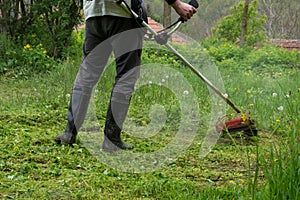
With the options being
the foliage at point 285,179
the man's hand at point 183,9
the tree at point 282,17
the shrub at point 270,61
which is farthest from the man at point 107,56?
the tree at point 282,17

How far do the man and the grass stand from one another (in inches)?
7.4

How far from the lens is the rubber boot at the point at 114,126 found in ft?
12.2

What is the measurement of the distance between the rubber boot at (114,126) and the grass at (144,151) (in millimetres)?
145

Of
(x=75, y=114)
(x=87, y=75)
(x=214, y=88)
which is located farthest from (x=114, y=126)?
(x=214, y=88)

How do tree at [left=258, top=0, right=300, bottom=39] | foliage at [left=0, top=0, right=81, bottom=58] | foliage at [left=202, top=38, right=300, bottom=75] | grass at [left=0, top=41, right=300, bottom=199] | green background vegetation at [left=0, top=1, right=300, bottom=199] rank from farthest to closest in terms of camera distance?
tree at [left=258, top=0, right=300, bottom=39], foliage at [left=202, top=38, right=300, bottom=75], foliage at [left=0, top=0, right=81, bottom=58], green background vegetation at [left=0, top=1, right=300, bottom=199], grass at [left=0, top=41, right=300, bottom=199]

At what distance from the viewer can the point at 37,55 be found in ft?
24.3

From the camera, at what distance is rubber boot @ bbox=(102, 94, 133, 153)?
146 inches

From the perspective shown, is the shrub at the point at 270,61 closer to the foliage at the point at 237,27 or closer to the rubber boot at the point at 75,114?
the foliage at the point at 237,27

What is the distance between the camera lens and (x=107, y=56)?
3779 millimetres

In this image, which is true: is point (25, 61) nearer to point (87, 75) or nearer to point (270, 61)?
point (87, 75)

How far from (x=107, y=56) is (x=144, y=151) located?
71cm

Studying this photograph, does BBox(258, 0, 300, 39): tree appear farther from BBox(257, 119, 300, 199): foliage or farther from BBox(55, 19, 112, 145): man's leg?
BBox(257, 119, 300, 199): foliage

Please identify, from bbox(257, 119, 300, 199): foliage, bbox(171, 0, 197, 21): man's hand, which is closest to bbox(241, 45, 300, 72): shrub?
bbox(171, 0, 197, 21): man's hand

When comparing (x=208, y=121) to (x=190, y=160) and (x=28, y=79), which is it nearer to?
(x=190, y=160)
